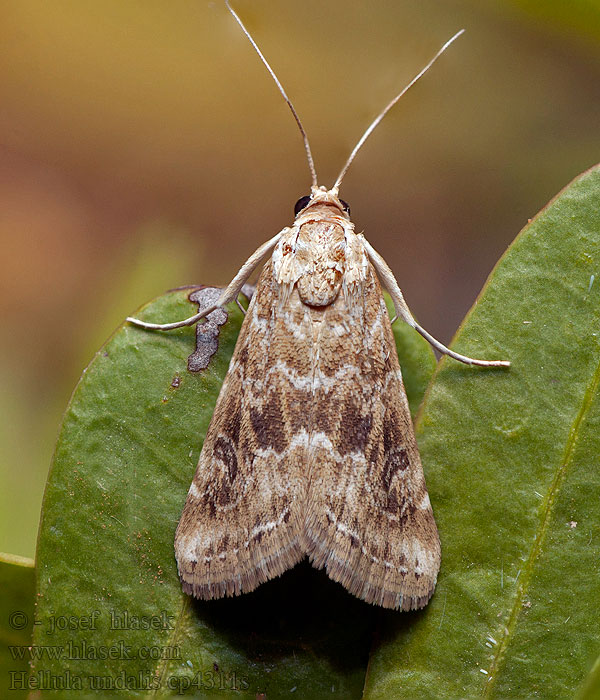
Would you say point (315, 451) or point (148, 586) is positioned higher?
point (315, 451)

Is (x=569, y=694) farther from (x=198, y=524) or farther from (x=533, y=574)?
(x=198, y=524)

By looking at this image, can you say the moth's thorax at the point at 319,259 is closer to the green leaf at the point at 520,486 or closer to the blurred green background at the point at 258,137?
the green leaf at the point at 520,486

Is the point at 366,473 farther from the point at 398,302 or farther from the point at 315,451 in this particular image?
the point at 398,302

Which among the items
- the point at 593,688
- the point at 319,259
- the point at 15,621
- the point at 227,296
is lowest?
the point at 15,621

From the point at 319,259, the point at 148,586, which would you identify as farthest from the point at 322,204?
the point at 148,586

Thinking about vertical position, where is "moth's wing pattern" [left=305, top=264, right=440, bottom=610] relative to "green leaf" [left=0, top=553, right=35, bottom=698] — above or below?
above

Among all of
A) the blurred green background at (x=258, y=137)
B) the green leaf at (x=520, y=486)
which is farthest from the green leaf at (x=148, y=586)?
the blurred green background at (x=258, y=137)

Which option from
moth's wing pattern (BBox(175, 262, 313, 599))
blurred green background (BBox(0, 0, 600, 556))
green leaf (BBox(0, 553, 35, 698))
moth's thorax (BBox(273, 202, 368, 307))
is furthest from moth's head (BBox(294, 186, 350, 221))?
green leaf (BBox(0, 553, 35, 698))

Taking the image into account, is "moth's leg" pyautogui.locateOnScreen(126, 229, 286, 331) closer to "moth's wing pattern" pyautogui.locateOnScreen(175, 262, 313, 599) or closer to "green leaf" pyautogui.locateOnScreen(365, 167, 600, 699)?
"moth's wing pattern" pyautogui.locateOnScreen(175, 262, 313, 599)
